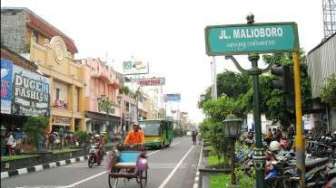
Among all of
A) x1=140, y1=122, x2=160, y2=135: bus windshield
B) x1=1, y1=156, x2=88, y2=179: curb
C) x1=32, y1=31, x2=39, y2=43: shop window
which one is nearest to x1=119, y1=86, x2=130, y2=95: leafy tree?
x1=140, y1=122, x2=160, y2=135: bus windshield

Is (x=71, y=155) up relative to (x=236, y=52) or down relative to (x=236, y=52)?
down

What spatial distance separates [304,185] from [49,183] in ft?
30.8

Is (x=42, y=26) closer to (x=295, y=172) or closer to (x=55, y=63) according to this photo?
(x=55, y=63)

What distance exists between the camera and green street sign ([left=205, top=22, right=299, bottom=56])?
9062mm

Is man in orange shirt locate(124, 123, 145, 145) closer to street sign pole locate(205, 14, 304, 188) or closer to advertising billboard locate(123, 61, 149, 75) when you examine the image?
street sign pole locate(205, 14, 304, 188)

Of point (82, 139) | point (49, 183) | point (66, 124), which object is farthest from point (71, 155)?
point (66, 124)

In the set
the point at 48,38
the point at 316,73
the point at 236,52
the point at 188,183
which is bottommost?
the point at 188,183

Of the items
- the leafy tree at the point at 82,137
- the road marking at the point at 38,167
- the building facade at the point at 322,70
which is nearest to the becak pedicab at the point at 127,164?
the road marking at the point at 38,167

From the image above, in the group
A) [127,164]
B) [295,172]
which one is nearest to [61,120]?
[127,164]

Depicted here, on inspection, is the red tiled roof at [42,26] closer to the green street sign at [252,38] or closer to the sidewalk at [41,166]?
the sidewalk at [41,166]

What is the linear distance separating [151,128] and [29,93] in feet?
54.5

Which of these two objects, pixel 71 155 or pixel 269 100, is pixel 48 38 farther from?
pixel 269 100

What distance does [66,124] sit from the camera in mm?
46719

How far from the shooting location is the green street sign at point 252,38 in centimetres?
906
